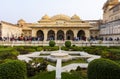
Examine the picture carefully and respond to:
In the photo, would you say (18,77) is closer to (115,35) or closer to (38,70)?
(38,70)

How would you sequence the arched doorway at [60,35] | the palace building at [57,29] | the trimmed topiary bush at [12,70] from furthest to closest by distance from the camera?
the arched doorway at [60,35] → the palace building at [57,29] → the trimmed topiary bush at [12,70]

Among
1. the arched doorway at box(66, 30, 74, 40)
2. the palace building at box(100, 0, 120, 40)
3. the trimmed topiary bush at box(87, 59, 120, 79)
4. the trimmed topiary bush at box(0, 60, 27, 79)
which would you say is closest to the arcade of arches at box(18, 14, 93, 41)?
the arched doorway at box(66, 30, 74, 40)

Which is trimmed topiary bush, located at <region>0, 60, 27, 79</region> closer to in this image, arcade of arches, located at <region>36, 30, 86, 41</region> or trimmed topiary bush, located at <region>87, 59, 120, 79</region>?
trimmed topiary bush, located at <region>87, 59, 120, 79</region>

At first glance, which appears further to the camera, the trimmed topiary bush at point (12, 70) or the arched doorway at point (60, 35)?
the arched doorway at point (60, 35)

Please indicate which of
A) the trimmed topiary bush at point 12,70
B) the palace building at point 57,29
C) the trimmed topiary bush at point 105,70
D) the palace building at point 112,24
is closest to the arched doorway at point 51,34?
the palace building at point 57,29

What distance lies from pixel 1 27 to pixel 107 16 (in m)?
28.4

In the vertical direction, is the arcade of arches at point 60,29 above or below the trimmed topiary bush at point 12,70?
above

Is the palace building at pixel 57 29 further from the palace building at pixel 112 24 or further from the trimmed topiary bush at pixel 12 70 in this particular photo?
the trimmed topiary bush at pixel 12 70

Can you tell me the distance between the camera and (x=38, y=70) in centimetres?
976

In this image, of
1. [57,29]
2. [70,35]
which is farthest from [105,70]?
[70,35]

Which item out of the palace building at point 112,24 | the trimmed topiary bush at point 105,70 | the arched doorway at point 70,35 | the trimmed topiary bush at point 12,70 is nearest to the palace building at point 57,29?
the arched doorway at point 70,35

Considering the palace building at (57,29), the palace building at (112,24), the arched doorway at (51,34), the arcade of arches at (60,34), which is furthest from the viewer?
the arched doorway at (51,34)

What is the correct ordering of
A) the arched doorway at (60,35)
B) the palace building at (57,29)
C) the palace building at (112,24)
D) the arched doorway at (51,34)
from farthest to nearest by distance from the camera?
1. the arched doorway at (60,35)
2. the arched doorway at (51,34)
3. the palace building at (57,29)
4. the palace building at (112,24)

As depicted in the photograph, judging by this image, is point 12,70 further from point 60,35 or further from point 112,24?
point 60,35
